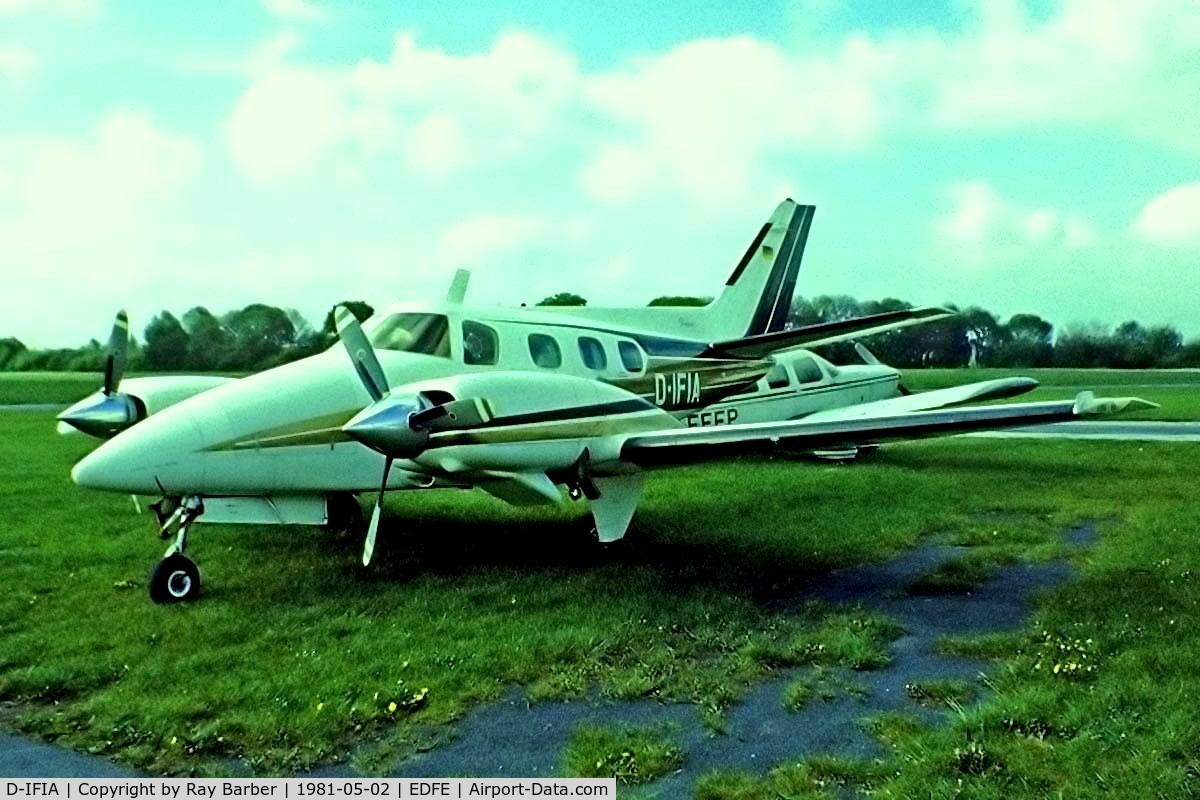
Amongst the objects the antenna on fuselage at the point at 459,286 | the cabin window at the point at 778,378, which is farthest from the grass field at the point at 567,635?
the cabin window at the point at 778,378

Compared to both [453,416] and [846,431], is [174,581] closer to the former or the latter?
[453,416]

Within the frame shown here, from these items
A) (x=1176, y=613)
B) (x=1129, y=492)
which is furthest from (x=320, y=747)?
(x=1129, y=492)

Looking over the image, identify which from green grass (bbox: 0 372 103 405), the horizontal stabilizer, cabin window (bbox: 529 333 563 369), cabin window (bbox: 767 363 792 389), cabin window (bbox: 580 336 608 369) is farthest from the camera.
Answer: green grass (bbox: 0 372 103 405)

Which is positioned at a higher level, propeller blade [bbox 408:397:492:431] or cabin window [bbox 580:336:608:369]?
cabin window [bbox 580:336:608:369]

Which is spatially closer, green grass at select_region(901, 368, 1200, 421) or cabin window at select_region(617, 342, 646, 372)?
cabin window at select_region(617, 342, 646, 372)

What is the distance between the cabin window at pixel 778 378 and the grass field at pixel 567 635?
356cm

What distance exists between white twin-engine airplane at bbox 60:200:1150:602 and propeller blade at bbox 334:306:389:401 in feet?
0.04

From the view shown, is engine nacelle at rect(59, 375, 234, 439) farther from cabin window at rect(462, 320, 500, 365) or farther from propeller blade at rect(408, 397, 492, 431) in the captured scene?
propeller blade at rect(408, 397, 492, 431)

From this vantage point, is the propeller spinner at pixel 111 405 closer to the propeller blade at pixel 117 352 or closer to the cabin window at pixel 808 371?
the propeller blade at pixel 117 352

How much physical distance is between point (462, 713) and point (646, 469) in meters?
3.66

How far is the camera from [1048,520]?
407 inches

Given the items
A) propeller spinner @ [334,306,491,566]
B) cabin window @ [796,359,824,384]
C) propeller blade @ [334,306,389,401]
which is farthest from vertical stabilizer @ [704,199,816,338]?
propeller spinner @ [334,306,491,566]

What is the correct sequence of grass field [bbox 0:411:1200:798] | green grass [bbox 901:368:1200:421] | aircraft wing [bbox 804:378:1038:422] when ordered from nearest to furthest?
grass field [bbox 0:411:1200:798] < aircraft wing [bbox 804:378:1038:422] < green grass [bbox 901:368:1200:421]

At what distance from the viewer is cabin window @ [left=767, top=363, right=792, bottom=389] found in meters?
14.5
